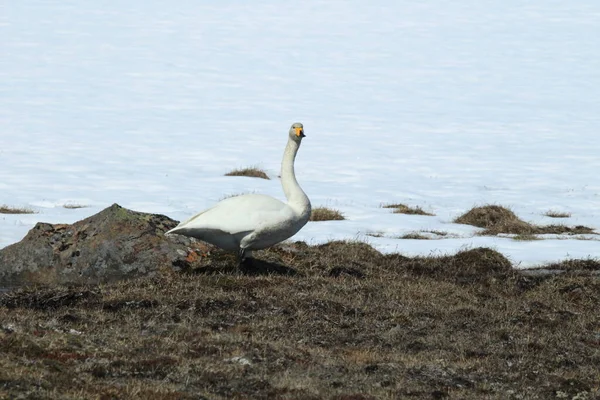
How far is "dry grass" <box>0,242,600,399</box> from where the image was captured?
8.70m

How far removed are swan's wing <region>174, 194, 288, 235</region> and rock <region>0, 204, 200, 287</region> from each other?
1.05 m

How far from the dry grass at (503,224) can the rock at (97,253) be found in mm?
8288

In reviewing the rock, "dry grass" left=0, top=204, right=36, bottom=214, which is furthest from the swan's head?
"dry grass" left=0, top=204, right=36, bottom=214

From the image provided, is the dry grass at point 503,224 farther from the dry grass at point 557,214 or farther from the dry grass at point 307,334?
the dry grass at point 307,334

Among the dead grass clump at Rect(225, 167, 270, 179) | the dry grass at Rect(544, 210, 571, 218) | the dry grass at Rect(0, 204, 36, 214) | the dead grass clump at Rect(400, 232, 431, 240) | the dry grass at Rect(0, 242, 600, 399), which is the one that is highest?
the dead grass clump at Rect(225, 167, 270, 179)

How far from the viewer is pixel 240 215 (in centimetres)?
1342

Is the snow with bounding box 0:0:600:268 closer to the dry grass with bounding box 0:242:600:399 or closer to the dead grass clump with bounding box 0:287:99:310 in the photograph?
the dry grass with bounding box 0:242:600:399

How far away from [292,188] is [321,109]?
34.3 m

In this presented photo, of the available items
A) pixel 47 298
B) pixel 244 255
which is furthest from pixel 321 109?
pixel 47 298

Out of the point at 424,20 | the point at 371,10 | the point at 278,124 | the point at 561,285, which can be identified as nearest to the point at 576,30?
the point at 424,20

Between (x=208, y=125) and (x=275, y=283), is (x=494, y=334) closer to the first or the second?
(x=275, y=283)

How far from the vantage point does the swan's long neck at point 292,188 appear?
13.7 m

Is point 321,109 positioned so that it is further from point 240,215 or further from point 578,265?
point 240,215

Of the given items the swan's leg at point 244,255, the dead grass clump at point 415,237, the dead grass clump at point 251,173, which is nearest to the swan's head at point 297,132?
the swan's leg at point 244,255
